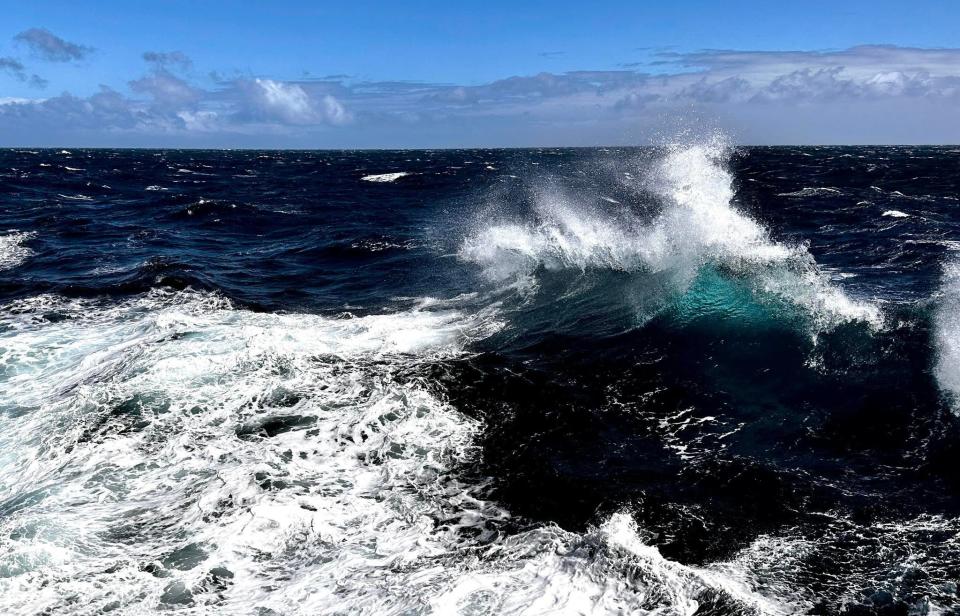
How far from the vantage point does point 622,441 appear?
8859 mm

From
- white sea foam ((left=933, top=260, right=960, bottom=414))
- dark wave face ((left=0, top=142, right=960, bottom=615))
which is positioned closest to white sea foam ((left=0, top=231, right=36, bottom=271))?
dark wave face ((left=0, top=142, right=960, bottom=615))

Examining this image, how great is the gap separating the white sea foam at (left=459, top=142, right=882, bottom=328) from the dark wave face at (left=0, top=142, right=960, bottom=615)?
0.12 metres

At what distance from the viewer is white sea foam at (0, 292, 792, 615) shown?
19.0ft

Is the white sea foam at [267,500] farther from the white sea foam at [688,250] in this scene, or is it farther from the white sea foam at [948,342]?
the white sea foam at [688,250]

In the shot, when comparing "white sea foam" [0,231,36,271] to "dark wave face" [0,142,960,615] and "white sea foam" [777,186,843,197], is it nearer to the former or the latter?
"dark wave face" [0,142,960,615]

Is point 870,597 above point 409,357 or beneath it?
beneath

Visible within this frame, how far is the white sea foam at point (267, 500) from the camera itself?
5.78m

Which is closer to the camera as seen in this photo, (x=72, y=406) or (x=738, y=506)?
(x=738, y=506)

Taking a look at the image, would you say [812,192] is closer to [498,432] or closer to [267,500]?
[498,432]

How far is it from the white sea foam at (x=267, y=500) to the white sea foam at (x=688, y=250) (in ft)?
25.3

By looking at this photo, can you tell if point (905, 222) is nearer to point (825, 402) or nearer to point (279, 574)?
point (825, 402)

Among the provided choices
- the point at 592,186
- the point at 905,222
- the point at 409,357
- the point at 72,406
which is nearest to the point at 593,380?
the point at 409,357

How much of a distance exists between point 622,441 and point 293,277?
14040 millimetres

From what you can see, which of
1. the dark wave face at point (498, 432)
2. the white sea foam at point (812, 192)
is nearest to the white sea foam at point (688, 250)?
the dark wave face at point (498, 432)
